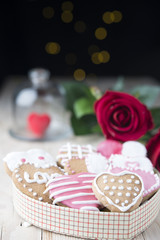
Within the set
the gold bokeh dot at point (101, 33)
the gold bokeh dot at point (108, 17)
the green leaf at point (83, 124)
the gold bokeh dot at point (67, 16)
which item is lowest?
the green leaf at point (83, 124)

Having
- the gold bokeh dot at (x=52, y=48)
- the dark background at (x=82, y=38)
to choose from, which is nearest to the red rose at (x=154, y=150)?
the dark background at (x=82, y=38)

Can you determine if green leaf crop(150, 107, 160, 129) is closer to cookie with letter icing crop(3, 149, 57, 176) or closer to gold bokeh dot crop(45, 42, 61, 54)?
cookie with letter icing crop(3, 149, 57, 176)

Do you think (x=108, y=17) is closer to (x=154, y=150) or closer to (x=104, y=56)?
(x=104, y=56)

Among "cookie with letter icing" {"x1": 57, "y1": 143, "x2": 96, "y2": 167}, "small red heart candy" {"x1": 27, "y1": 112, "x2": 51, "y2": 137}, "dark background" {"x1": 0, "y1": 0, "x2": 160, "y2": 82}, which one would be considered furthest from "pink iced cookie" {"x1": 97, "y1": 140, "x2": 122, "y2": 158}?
"dark background" {"x1": 0, "y1": 0, "x2": 160, "y2": 82}

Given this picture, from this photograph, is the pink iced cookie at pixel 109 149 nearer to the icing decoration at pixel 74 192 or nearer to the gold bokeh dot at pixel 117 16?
the icing decoration at pixel 74 192

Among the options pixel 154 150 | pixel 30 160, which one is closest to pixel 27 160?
pixel 30 160
